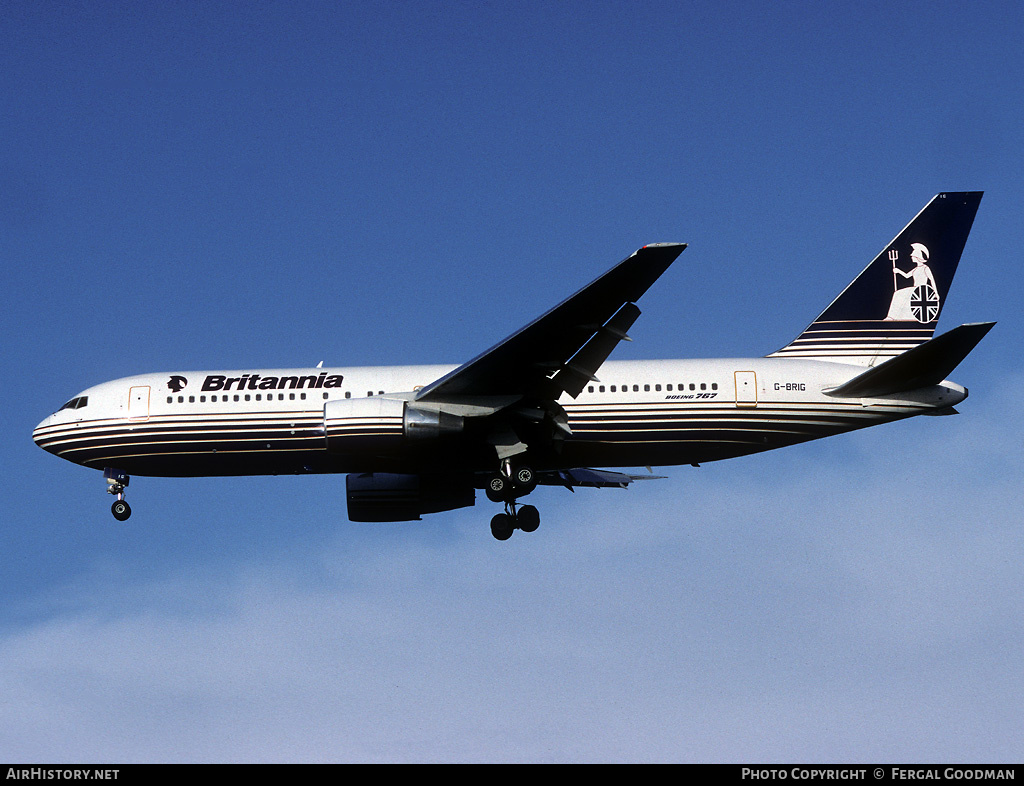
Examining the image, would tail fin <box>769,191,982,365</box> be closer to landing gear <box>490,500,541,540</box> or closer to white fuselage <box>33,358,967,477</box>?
white fuselage <box>33,358,967,477</box>

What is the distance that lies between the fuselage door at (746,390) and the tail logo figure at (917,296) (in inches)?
178

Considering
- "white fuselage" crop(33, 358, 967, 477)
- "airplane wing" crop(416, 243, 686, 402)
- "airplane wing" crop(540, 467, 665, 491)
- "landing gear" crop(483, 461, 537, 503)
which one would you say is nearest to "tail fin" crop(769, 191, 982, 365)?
"white fuselage" crop(33, 358, 967, 477)

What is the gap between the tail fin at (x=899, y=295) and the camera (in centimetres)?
2827

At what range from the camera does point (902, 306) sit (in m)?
28.5

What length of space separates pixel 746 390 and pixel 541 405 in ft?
15.8

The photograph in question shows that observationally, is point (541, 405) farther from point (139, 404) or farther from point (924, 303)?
point (924, 303)

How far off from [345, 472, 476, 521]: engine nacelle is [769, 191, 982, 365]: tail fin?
866cm

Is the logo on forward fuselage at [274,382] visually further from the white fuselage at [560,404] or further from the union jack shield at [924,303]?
the union jack shield at [924,303]

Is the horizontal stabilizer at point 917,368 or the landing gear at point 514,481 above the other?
the horizontal stabilizer at point 917,368

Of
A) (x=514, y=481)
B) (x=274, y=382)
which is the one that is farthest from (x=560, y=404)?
(x=274, y=382)

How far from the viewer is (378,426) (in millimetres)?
24078

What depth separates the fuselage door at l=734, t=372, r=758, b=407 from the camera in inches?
1035

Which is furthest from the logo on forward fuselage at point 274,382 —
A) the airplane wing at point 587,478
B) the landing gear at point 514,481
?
the airplane wing at point 587,478
